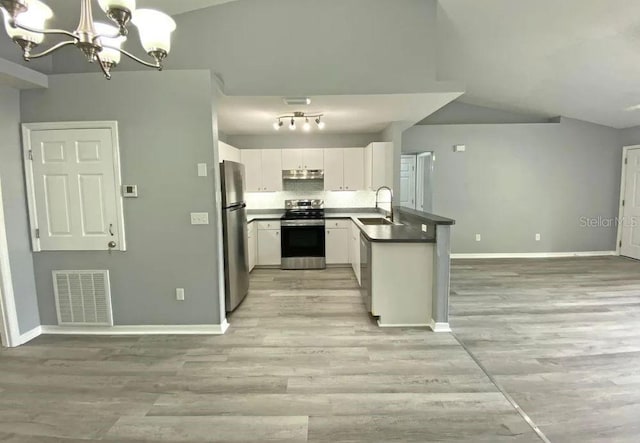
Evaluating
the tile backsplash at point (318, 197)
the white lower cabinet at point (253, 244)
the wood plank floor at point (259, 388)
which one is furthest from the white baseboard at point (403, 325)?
the tile backsplash at point (318, 197)

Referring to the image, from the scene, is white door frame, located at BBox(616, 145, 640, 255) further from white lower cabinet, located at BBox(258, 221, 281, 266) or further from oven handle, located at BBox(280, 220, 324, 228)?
white lower cabinet, located at BBox(258, 221, 281, 266)

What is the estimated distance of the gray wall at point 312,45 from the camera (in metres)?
3.34

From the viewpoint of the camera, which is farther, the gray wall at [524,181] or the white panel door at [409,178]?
the white panel door at [409,178]

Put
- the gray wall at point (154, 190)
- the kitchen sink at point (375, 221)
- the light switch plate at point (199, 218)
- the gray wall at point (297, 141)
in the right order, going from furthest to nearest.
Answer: the gray wall at point (297, 141), the kitchen sink at point (375, 221), the light switch plate at point (199, 218), the gray wall at point (154, 190)

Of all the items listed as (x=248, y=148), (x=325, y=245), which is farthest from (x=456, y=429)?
(x=248, y=148)

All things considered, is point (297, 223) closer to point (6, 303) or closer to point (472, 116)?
point (6, 303)

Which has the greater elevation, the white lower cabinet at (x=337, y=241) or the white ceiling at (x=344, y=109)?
the white ceiling at (x=344, y=109)

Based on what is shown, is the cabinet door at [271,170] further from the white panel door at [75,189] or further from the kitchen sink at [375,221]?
the white panel door at [75,189]

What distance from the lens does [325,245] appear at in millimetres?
5531

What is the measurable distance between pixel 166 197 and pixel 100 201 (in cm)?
63

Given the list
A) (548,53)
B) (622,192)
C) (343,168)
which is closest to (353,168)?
(343,168)

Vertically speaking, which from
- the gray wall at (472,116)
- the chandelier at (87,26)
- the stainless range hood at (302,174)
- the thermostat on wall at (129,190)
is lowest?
the thermostat on wall at (129,190)

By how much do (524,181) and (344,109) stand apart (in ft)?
13.3

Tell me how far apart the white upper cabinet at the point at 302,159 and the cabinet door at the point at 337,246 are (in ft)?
3.99
